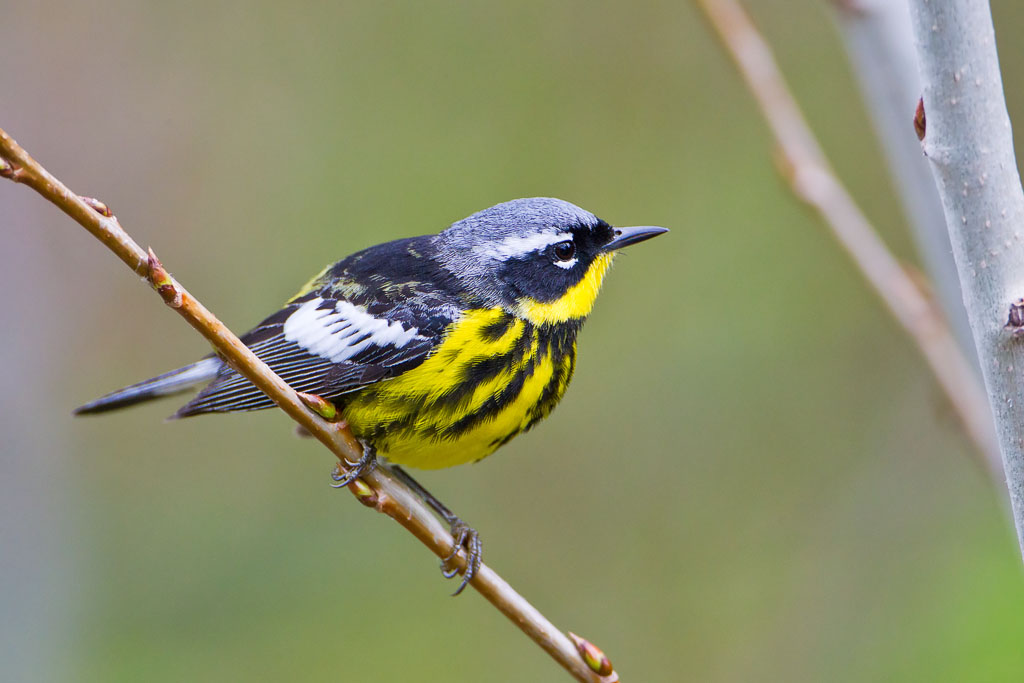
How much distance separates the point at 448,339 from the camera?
2967mm

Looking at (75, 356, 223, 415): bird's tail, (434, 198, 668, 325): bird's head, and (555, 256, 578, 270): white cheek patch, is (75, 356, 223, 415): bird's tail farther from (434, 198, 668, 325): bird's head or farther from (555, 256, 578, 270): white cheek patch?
(555, 256, 578, 270): white cheek patch

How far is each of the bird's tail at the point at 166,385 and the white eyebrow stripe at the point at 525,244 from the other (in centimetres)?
108

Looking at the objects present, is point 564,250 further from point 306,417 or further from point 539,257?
point 306,417

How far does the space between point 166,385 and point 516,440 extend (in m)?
2.64

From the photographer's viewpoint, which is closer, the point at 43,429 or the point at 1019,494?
the point at 1019,494

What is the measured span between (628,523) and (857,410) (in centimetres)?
140

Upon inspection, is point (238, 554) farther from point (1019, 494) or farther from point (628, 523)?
point (1019, 494)

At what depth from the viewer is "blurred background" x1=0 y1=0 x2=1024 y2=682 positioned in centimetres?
491

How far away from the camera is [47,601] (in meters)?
4.45

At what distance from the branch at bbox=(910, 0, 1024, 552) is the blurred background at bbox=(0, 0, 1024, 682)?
10.1ft

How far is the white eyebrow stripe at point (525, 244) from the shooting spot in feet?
10.3

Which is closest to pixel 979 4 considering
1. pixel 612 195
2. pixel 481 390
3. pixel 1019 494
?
pixel 1019 494

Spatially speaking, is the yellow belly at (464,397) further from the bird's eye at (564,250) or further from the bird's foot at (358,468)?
the bird's eye at (564,250)

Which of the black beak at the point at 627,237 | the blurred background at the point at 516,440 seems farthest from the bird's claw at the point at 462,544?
the blurred background at the point at 516,440
